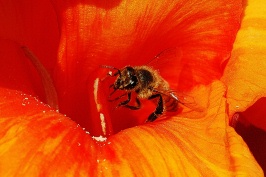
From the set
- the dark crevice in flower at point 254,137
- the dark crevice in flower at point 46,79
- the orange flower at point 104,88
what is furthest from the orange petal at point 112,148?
the dark crevice in flower at point 254,137

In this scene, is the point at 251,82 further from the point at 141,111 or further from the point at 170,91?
the point at 141,111

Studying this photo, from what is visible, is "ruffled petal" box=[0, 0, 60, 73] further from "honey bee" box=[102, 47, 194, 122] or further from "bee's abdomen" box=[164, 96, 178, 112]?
"bee's abdomen" box=[164, 96, 178, 112]

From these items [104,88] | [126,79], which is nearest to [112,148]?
[126,79]

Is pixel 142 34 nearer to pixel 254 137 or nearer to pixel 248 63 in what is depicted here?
pixel 248 63

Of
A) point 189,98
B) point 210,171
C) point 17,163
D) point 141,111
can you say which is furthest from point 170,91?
point 17,163

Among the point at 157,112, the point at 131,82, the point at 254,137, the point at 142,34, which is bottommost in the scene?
the point at 254,137

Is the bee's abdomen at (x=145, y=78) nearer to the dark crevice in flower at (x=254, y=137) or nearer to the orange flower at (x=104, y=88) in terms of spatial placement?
the orange flower at (x=104, y=88)
